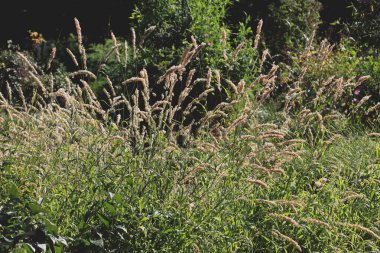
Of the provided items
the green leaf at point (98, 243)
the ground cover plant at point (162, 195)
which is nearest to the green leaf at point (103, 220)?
the ground cover plant at point (162, 195)

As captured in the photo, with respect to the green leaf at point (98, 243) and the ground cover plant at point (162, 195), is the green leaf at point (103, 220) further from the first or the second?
the green leaf at point (98, 243)

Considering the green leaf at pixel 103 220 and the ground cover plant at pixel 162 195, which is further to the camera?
the ground cover plant at pixel 162 195

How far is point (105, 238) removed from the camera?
3.99 meters

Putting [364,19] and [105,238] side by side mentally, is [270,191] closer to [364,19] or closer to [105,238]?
[105,238]

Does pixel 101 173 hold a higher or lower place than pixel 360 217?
higher

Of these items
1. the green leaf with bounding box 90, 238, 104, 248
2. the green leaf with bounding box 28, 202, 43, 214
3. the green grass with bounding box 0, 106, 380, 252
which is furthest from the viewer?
the green grass with bounding box 0, 106, 380, 252

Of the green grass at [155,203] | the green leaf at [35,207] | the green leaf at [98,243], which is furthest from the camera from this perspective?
the green grass at [155,203]

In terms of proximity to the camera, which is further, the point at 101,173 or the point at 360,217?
the point at 360,217

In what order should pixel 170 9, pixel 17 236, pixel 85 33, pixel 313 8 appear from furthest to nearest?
pixel 85 33 < pixel 313 8 < pixel 170 9 < pixel 17 236

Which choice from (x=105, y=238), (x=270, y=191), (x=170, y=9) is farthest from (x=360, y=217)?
(x=170, y=9)

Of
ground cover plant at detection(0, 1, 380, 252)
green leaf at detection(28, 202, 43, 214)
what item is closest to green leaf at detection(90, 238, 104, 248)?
ground cover plant at detection(0, 1, 380, 252)

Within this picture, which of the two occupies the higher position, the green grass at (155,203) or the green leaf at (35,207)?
the green leaf at (35,207)

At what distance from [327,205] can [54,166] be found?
183 cm

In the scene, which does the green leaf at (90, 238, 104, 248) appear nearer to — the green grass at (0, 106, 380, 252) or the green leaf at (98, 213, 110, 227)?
the green grass at (0, 106, 380, 252)
